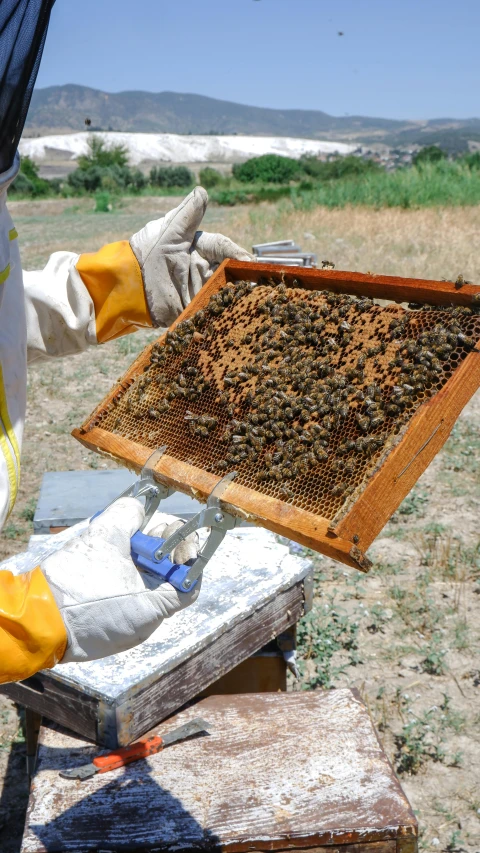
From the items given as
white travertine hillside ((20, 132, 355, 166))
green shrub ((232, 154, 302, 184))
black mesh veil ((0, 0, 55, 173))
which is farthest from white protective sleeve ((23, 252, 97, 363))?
white travertine hillside ((20, 132, 355, 166))

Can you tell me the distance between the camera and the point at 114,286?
320cm

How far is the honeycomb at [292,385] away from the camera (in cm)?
211

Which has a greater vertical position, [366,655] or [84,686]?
[84,686]

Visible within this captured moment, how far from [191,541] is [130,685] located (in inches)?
39.1

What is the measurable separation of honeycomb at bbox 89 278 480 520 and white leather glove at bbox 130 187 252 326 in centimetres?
38

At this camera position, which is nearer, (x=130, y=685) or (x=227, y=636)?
(x=130, y=685)

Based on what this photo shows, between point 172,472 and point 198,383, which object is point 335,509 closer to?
point 172,472

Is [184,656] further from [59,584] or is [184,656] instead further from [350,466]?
[350,466]

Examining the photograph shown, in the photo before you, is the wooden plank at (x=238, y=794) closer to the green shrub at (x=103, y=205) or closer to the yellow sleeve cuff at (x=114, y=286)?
the yellow sleeve cuff at (x=114, y=286)

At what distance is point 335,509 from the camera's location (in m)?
1.98

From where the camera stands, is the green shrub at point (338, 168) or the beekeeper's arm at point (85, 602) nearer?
the beekeeper's arm at point (85, 602)

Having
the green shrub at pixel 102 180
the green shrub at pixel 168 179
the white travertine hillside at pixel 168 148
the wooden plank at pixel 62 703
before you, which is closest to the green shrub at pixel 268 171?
the green shrub at pixel 168 179

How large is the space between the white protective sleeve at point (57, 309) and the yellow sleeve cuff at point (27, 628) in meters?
1.38

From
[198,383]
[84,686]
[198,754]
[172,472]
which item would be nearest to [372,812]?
[198,754]
